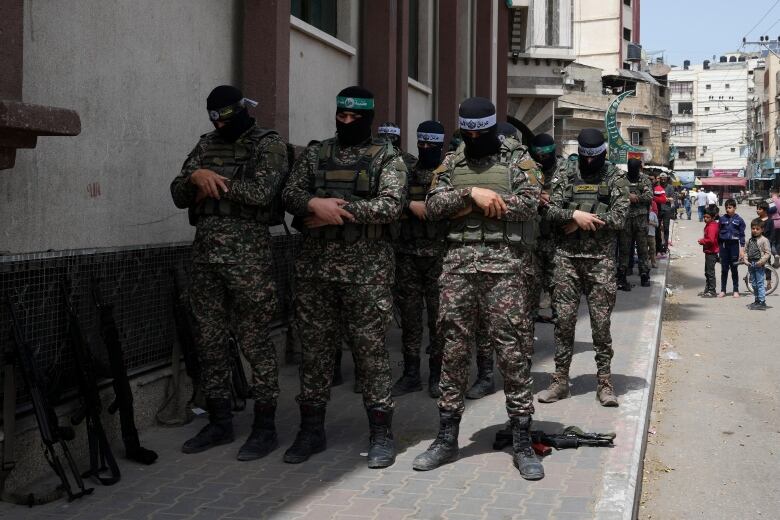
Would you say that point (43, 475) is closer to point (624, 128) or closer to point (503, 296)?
point (503, 296)

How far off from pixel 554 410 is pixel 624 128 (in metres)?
66.5

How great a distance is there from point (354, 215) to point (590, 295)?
101 inches

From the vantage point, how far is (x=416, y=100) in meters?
14.6

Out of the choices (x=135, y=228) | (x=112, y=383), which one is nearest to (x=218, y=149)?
(x=135, y=228)

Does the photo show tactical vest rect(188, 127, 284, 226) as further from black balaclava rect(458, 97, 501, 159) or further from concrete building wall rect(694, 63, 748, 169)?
concrete building wall rect(694, 63, 748, 169)

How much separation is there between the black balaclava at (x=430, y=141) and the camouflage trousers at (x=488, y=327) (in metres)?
2.20

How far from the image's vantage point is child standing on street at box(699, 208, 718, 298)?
1605 cm

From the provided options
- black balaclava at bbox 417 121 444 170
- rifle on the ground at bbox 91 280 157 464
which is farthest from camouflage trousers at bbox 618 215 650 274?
rifle on the ground at bbox 91 280 157 464

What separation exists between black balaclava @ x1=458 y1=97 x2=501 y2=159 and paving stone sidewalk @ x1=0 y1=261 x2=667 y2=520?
184 centimetres

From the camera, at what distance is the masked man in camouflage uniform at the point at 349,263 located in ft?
17.9

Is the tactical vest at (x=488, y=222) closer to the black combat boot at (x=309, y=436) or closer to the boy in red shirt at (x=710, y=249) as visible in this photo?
the black combat boot at (x=309, y=436)

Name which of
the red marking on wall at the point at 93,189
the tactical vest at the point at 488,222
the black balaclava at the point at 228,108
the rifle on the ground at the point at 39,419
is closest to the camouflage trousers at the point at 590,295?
the tactical vest at the point at 488,222

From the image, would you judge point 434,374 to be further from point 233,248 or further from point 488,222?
point 233,248

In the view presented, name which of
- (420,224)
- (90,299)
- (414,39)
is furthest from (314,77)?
(414,39)
